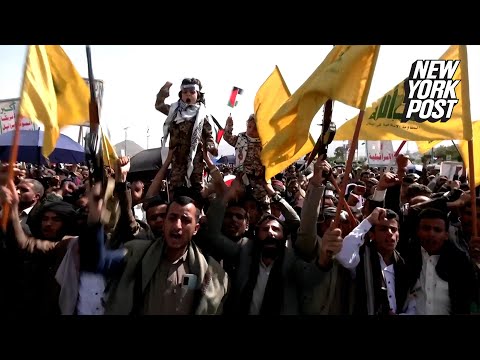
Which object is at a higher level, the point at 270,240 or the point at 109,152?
the point at 109,152

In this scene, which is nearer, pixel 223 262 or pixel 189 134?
pixel 223 262

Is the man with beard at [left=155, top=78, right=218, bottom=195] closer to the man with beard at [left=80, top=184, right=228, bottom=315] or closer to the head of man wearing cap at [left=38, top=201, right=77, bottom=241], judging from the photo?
the head of man wearing cap at [left=38, top=201, right=77, bottom=241]

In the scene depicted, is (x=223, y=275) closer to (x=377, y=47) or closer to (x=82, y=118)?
(x=82, y=118)

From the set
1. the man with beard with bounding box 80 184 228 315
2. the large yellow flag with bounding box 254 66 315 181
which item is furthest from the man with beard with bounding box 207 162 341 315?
the large yellow flag with bounding box 254 66 315 181

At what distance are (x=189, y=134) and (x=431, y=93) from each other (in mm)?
2376

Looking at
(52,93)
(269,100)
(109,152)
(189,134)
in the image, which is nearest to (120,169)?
(109,152)

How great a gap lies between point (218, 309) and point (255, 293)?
0.98ft

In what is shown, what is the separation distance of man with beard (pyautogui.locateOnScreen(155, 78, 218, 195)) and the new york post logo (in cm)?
206

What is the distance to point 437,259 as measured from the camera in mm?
3527

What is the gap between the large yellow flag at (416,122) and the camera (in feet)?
12.6

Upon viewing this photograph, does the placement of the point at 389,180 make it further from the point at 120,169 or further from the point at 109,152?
the point at 109,152

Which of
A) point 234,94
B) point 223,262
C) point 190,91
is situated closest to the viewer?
point 223,262

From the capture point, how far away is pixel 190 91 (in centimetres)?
509

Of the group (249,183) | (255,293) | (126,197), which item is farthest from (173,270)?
(249,183)
